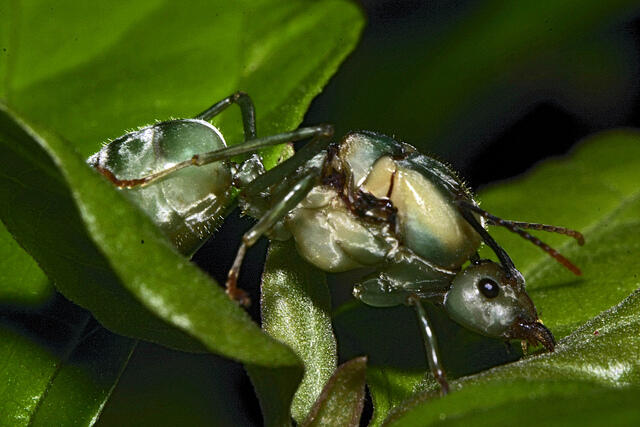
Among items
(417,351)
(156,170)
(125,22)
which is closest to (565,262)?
(417,351)

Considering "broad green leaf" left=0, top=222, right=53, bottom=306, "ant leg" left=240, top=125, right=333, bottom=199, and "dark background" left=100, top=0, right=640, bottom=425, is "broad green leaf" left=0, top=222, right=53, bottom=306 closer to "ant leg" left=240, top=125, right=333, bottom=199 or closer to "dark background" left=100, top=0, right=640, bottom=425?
"ant leg" left=240, top=125, right=333, bottom=199

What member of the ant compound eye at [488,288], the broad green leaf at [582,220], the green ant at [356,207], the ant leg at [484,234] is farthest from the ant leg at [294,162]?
the broad green leaf at [582,220]

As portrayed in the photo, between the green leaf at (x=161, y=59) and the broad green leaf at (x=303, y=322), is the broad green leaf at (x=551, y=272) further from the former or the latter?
the green leaf at (x=161, y=59)

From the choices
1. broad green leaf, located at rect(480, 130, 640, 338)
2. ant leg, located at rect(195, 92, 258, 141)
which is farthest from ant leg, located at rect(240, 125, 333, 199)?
broad green leaf, located at rect(480, 130, 640, 338)

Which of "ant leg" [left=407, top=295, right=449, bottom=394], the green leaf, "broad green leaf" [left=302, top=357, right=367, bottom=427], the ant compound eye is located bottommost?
the ant compound eye

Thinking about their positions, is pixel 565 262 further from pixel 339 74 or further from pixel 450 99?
pixel 339 74

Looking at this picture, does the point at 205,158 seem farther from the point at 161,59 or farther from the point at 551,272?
the point at 551,272

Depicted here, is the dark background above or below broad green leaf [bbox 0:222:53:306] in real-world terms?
below
